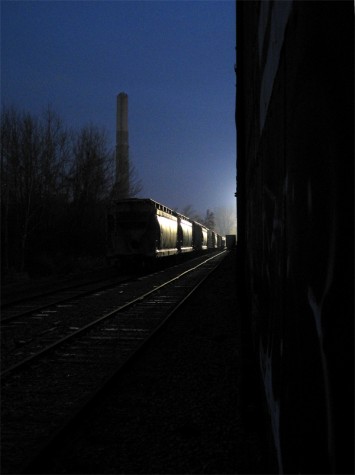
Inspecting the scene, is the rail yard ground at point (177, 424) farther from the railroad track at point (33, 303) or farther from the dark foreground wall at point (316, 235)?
the railroad track at point (33, 303)

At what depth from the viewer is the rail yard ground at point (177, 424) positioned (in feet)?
12.2

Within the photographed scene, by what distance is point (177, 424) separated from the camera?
179 inches

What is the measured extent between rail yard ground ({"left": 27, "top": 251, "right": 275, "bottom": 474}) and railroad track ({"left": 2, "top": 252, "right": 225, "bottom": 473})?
0.91 feet

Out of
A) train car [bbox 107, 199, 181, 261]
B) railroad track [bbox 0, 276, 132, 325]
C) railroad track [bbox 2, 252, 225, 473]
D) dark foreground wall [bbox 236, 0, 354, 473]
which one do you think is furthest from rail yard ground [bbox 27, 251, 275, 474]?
train car [bbox 107, 199, 181, 261]

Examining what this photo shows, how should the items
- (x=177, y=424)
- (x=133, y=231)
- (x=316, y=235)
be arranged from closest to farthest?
1. (x=316, y=235)
2. (x=177, y=424)
3. (x=133, y=231)

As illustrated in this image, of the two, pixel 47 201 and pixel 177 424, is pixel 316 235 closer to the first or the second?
pixel 177 424

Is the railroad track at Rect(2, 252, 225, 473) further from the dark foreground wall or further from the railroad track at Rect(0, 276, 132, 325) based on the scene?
the dark foreground wall

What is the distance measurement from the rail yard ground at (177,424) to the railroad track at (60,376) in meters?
0.28

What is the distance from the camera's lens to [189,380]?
235 inches

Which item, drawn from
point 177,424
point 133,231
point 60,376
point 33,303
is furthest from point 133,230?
point 177,424

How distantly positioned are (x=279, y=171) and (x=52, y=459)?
10.1ft

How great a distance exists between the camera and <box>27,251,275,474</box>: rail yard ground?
372 centimetres

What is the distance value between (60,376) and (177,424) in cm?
220

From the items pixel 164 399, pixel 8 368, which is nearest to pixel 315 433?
pixel 164 399
